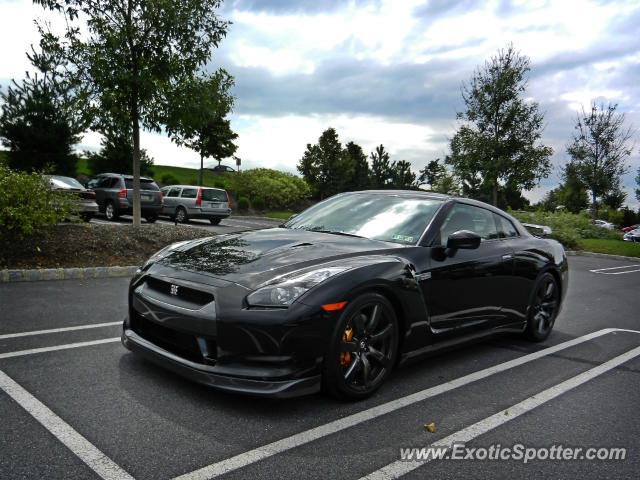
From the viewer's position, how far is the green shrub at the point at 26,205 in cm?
748

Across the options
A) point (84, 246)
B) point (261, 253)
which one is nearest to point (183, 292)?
point (261, 253)

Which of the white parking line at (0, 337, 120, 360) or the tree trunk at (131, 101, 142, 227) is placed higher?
the tree trunk at (131, 101, 142, 227)

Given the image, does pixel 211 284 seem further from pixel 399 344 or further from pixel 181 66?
pixel 181 66

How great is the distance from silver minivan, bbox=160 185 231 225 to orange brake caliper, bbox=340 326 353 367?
1904 cm

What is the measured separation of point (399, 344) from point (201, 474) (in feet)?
5.69

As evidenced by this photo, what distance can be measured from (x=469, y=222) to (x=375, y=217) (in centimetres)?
91

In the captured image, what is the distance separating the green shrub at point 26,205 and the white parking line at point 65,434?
491 centimetres

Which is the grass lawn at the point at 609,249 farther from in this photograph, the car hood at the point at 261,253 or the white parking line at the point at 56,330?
the white parking line at the point at 56,330

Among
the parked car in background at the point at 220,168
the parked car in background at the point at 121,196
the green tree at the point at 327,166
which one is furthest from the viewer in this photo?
the parked car in background at the point at 220,168

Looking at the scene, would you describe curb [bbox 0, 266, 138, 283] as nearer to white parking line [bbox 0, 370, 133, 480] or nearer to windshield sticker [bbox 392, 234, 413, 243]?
white parking line [bbox 0, 370, 133, 480]

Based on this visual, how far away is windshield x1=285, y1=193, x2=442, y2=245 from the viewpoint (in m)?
4.12

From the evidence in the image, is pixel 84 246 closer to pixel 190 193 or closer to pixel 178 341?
pixel 178 341

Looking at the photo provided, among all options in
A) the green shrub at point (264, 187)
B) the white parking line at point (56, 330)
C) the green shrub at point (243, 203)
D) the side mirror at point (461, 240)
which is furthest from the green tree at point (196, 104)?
the green shrub at point (264, 187)

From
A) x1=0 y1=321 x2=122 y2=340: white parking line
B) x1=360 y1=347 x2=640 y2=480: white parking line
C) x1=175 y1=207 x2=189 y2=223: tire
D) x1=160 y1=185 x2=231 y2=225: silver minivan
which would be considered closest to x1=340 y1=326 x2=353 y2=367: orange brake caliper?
x1=360 y1=347 x2=640 y2=480: white parking line
